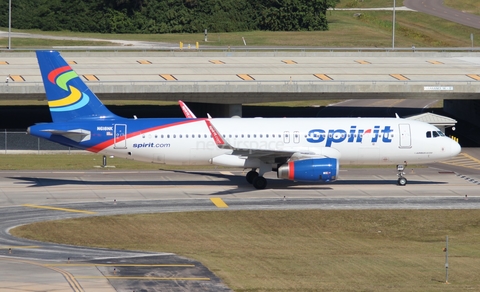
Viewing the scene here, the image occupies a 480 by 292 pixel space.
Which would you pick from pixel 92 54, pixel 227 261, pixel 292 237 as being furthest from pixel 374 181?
pixel 92 54

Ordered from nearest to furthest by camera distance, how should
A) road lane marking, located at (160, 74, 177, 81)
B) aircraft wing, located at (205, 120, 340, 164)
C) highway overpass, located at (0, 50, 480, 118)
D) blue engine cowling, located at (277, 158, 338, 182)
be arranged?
blue engine cowling, located at (277, 158, 338, 182) < aircraft wing, located at (205, 120, 340, 164) < highway overpass, located at (0, 50, 480, 118) < road lane marking, located at (160, 74, 177, 81)

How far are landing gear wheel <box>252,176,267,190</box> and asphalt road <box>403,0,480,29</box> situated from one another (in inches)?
4119

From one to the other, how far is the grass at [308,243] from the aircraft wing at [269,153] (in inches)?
232

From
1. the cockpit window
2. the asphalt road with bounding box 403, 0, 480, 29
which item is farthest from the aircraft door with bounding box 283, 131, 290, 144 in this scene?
the asphalt road with bounding box 403, 0, 480, 29

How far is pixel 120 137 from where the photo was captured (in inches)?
2217

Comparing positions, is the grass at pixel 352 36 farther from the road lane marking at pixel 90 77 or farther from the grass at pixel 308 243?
the grass at pixel 308 243

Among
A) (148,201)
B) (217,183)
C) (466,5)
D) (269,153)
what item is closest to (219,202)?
(148,201)

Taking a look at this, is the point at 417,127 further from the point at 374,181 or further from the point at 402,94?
the point at 402,94

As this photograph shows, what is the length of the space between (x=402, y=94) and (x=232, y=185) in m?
25.2

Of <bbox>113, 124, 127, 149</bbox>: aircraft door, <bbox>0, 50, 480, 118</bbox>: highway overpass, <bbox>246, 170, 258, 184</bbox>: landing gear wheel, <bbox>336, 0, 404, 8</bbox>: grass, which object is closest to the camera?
<bbox>113, 124, 127, 149</bbox>: aircraft door

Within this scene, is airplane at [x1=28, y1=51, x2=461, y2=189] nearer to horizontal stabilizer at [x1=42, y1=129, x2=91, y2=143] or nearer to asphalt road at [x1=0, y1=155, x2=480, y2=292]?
horizontal stabilizer at [x1=42, y1=129, x2=91, y2=143]

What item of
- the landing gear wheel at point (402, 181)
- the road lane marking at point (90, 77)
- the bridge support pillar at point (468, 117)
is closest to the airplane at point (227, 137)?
the landing gear wheel at point (402, 181)

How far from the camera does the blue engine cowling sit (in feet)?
178

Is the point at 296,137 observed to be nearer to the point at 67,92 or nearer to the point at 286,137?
the point at 286,137
